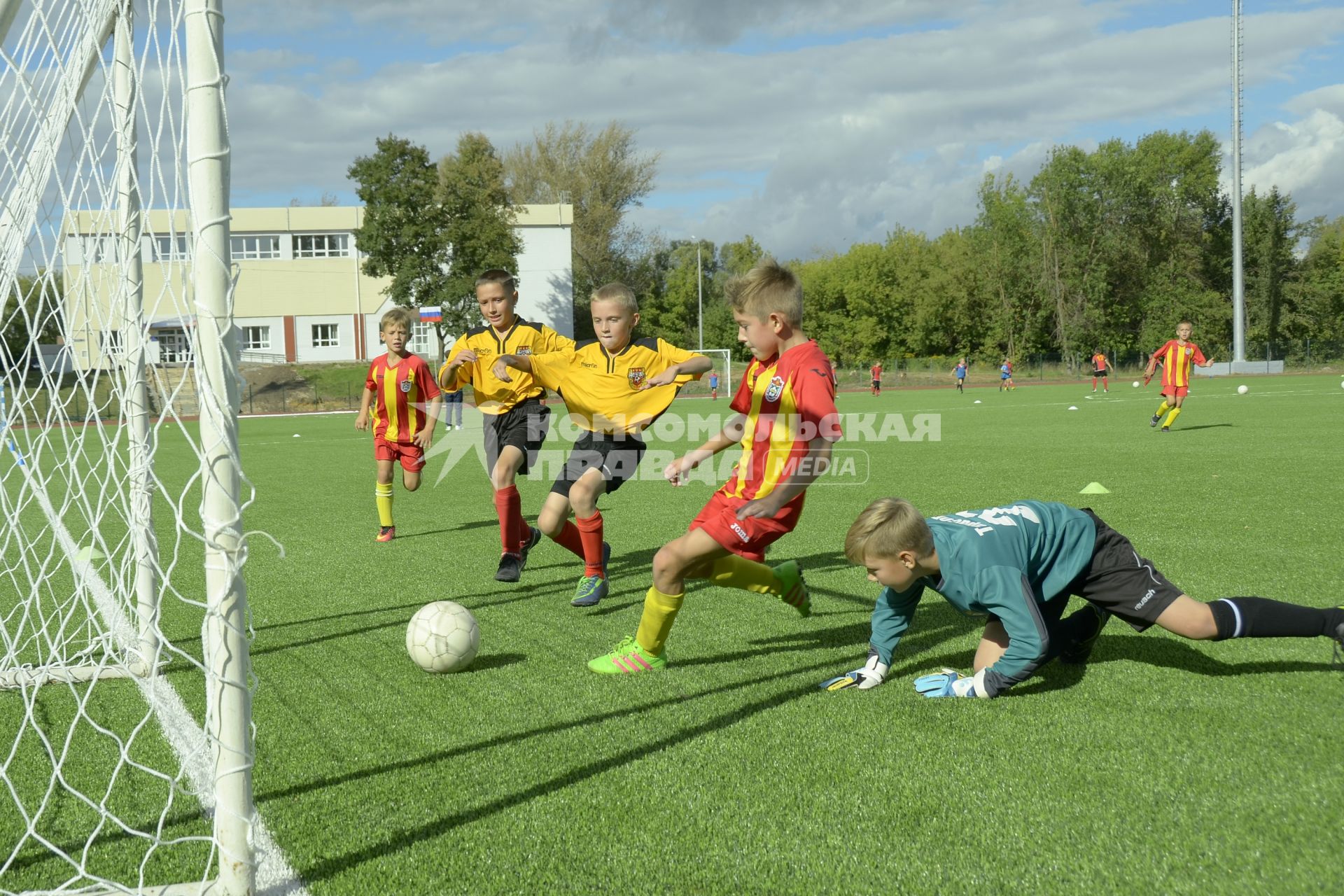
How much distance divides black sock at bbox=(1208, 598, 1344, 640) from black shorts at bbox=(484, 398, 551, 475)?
4281mm

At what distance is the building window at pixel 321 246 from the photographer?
53406 mm

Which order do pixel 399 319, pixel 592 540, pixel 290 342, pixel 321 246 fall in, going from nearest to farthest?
pixel 592 540
pixel 399 319
pixel 290 342
pixel 321 246

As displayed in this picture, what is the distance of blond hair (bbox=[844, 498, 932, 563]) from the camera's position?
11.7 ft

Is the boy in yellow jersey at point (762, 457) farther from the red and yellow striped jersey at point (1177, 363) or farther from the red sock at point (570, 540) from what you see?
the red and yellow striped jersey at point (1177, 363)

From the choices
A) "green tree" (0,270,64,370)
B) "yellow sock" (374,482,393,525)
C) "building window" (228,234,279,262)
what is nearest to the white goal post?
"building window" (228,234,279,262)

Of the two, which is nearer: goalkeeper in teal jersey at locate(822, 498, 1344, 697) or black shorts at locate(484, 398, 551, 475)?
goalkeeper in teal jersey at locate(822, 498, 1344, 697)

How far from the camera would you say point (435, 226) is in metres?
45.6

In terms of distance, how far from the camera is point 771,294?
14.0ft

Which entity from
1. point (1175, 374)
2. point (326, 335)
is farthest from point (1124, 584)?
point (326, 335)

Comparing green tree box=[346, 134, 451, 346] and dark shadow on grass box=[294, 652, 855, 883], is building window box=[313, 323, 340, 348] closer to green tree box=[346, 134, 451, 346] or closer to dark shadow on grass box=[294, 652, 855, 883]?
green tree box=[346, 134, 451, 346]

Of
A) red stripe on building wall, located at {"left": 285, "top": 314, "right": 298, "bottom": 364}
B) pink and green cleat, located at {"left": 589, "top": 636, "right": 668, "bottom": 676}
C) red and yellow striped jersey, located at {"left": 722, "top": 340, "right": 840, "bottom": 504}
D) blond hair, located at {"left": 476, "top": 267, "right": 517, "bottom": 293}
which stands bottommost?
pink and green cleat, located at {"left": 589, "top": 636, "right": 668, "bottom": 676}

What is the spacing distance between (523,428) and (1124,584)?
4168mm

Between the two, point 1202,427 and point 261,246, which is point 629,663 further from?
point 261,246

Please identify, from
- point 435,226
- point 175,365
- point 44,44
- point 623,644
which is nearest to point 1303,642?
point 623,644
